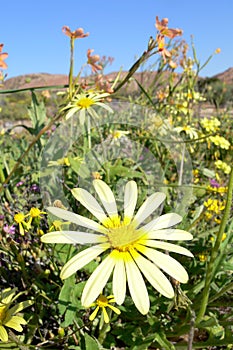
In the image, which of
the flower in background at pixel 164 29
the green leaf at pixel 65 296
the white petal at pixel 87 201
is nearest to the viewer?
the white petal at pixel 87 201

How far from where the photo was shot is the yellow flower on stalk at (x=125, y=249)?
45 cm

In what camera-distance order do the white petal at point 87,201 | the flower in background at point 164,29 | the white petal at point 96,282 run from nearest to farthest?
the white petal at point 96,282 → the white petal at point 87,201 → the flower in background at point 164,29

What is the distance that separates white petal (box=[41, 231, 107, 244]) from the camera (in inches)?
18.5

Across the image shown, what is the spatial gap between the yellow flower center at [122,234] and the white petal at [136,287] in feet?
0.06

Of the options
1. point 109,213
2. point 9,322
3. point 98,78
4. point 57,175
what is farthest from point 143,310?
point 57,175

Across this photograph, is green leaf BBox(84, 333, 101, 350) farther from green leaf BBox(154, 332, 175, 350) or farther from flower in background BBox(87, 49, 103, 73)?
flower in background BBox(87, 49, 103, 73)

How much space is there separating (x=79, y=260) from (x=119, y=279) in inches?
1.9

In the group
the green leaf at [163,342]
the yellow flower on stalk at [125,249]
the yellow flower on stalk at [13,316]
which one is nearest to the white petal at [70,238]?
the yellow flower on stalk at [125,249]

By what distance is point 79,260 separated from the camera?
0.47 m

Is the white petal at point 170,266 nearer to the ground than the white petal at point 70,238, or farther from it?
nearer to the ground

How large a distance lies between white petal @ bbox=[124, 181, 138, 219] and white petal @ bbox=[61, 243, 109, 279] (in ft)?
0.28

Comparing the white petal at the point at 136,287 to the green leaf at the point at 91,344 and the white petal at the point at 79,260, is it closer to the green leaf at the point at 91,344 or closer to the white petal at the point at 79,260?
the white petal at the point at 79,260

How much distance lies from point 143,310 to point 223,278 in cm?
54

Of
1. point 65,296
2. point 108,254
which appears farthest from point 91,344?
point 108,254
